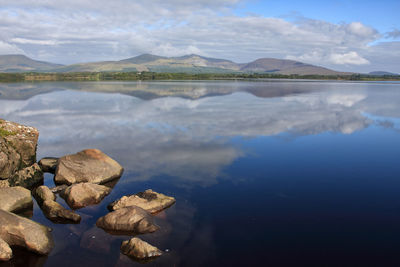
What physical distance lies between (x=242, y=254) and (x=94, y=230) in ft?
19.0

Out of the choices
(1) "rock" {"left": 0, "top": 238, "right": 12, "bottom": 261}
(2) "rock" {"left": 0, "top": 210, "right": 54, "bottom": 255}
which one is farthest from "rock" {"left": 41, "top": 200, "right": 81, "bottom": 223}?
(1) "rock" {"left": 0, "top": 238, "right": 12, "bottom": 261}

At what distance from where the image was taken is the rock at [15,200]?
1333 centimetres

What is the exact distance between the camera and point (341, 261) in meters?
10.2

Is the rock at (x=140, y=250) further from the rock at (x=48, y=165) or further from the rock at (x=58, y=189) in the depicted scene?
the rock at (x=48, y=165)

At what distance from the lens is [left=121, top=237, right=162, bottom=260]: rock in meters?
10.3

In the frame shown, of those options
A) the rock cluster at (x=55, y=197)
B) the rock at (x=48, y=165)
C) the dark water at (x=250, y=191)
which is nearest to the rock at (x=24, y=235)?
the rock cluster at (x=55, y=197)

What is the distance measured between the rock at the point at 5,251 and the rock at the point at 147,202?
4243 mm

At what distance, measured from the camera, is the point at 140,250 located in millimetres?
10320

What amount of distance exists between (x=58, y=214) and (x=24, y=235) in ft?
7.16

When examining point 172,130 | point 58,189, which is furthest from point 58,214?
point 172,130

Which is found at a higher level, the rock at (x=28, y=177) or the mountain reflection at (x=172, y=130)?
the mountain reflection at (x=172, y=130)

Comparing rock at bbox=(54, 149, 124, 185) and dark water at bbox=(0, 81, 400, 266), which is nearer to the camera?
dark water at bbox=(0, 81, 400, 266)

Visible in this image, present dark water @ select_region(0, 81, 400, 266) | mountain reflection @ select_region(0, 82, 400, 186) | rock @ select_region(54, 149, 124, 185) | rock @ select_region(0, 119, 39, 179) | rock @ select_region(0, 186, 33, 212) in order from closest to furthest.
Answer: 1. dark water @ select_region(0, 81, 400, 266)
2. rock @ select_region(0, 186, 33, 212)
3. rock @ select_region(0, 119, 39, 179)
4. rock @ select_region(54, 149, 124, 185)
5. mountain reflection @ select_region(0, 82, 400, 186)

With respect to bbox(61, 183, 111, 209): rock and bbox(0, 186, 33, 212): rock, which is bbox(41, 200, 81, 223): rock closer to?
bbox(61, 183, 111, 209): rock
